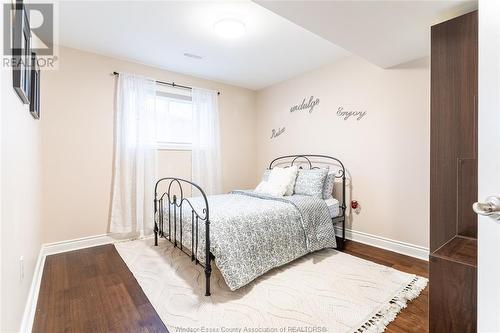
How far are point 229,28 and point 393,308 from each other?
8.86 ft

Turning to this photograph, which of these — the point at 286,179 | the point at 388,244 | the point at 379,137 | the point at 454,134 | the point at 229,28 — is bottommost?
the point at 388,244

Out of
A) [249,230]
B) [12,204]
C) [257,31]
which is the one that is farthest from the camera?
[257,31]

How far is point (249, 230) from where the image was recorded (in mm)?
2102

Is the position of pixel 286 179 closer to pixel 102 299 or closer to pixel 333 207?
pixel 333 207

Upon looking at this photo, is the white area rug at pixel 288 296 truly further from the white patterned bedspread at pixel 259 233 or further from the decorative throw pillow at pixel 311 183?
the decorative throw pillow at pixel 311 183

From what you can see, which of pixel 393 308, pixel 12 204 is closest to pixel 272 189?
pixel 393 308

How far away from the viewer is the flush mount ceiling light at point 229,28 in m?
2.27

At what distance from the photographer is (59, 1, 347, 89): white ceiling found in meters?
2.15

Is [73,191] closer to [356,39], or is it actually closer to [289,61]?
[289,61]

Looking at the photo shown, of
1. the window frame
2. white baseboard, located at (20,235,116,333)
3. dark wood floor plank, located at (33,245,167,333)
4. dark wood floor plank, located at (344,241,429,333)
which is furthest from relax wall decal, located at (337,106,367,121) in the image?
white baseboard, located at (20,235,116,333)

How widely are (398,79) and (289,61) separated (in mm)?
1346

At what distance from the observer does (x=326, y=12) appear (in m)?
1.77

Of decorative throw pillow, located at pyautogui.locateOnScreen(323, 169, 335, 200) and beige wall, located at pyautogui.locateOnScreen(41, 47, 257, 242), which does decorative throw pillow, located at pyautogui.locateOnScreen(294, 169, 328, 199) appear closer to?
decorative throw pillow, located at pyautogui.locateOnScreen(323, 169, 335, 200)

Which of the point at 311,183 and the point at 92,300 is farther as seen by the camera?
the point at 311,183
